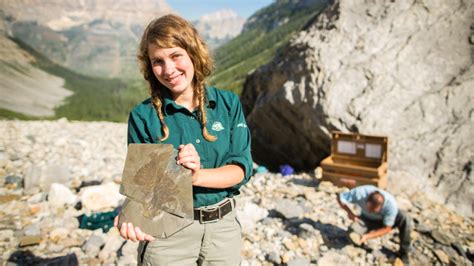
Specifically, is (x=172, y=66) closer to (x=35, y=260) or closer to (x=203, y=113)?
(x=203, y=113)

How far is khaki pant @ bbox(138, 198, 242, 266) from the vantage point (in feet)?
8.08

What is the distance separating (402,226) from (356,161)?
2709 millimetres

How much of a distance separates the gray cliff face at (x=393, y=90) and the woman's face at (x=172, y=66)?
6617 mm

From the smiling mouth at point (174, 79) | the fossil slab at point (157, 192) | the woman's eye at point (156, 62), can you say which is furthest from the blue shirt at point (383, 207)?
the woman's eye at point (156, 62)

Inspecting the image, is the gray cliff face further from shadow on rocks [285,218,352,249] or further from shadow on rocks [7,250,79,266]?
shadow on rocks [7,250,79,266]

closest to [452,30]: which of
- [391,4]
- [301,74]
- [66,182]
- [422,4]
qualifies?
[422,4]

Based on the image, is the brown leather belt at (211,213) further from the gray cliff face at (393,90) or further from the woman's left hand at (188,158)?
the gray cliff face at (393,90)

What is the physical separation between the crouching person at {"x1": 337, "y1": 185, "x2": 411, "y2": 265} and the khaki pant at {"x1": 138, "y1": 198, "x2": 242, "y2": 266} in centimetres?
372

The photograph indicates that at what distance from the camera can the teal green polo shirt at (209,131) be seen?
2479 mm

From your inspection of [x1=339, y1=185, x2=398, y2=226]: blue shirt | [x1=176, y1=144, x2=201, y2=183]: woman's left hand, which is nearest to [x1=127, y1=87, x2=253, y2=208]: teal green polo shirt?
[x1=176, y1=144, x2=201, y2=183]: woman's left hand

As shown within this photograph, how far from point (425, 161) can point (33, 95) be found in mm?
141123

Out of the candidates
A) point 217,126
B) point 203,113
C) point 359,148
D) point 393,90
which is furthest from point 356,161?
point 203,113

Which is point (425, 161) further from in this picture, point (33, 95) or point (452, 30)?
point (33, 95)

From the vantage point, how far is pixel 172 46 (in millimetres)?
2350
